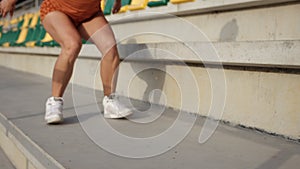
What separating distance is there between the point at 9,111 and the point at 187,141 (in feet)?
5.36

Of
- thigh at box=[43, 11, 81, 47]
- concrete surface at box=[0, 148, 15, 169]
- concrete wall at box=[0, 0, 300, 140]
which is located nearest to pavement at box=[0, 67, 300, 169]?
concrete wall at box=[0, 0, 300, 140]

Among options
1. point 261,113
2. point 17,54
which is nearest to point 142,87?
point 261,113

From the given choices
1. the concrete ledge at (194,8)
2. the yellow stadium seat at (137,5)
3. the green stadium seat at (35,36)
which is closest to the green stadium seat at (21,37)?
the green stadium seat at (35,36)

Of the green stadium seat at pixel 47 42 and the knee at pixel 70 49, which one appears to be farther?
the green stadium seat at pixel 47 42

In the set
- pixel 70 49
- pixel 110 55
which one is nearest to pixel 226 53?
pixel 110 55

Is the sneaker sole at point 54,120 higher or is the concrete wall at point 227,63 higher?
the concrete wall at point 227,63

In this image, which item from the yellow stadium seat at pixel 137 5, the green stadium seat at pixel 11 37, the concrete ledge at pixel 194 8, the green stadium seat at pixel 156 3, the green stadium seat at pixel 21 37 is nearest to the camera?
the concrete ledge at pixel 194 8

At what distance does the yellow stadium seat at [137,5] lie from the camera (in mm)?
3809

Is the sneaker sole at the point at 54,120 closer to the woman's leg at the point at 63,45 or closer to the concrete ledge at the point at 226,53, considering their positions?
the woman's leg at the point at 63,45

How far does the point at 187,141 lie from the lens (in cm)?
211

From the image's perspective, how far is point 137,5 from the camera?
391cm

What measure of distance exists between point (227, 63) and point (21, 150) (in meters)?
1.42

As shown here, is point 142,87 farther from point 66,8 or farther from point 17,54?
point 17,54

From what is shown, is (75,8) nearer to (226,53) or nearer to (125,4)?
(226,53)
